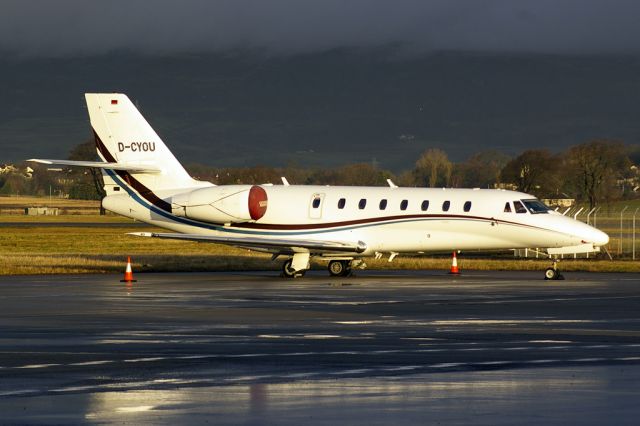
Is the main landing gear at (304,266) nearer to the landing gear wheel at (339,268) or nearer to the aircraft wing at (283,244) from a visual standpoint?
the landing gear wheel at (339,268)

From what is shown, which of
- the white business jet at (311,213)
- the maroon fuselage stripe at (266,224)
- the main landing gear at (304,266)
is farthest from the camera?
the main landing gear at (304,266)

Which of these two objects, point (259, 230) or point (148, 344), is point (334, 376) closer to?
point (148, 344)

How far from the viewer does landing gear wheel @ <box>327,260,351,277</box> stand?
39844mm

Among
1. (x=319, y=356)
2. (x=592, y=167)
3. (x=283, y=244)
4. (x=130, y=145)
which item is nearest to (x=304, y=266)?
(x=283, y=244)

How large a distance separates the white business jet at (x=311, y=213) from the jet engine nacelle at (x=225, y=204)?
1.2 inches

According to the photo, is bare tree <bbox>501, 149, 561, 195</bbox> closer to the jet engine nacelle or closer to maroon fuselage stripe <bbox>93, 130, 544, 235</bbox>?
maroon fuselage stripe <bbox>93, 130, 544, 235</bbox>

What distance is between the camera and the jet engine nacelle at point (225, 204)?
3972 cm

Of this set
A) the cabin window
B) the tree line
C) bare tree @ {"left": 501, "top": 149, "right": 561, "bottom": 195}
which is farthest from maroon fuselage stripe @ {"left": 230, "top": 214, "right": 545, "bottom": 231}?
bare tree @ {"left": 501, "top": 149, "right": 561, "bottom": 195}

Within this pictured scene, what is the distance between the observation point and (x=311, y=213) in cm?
3978

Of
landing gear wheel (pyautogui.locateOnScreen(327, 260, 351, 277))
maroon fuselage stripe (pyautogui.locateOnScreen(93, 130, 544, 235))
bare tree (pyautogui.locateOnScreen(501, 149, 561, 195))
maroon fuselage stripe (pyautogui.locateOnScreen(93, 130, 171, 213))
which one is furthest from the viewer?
bare tree (pyautogui.locateOnScreen(501, 149, 561, 195))

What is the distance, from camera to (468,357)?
17578mm

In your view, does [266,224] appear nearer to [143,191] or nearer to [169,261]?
[143,191]

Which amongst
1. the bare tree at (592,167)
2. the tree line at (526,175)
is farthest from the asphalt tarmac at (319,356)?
the bare tree at (592,167)

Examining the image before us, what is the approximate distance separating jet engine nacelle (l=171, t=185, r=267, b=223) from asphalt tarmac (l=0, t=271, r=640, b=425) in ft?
24.5
